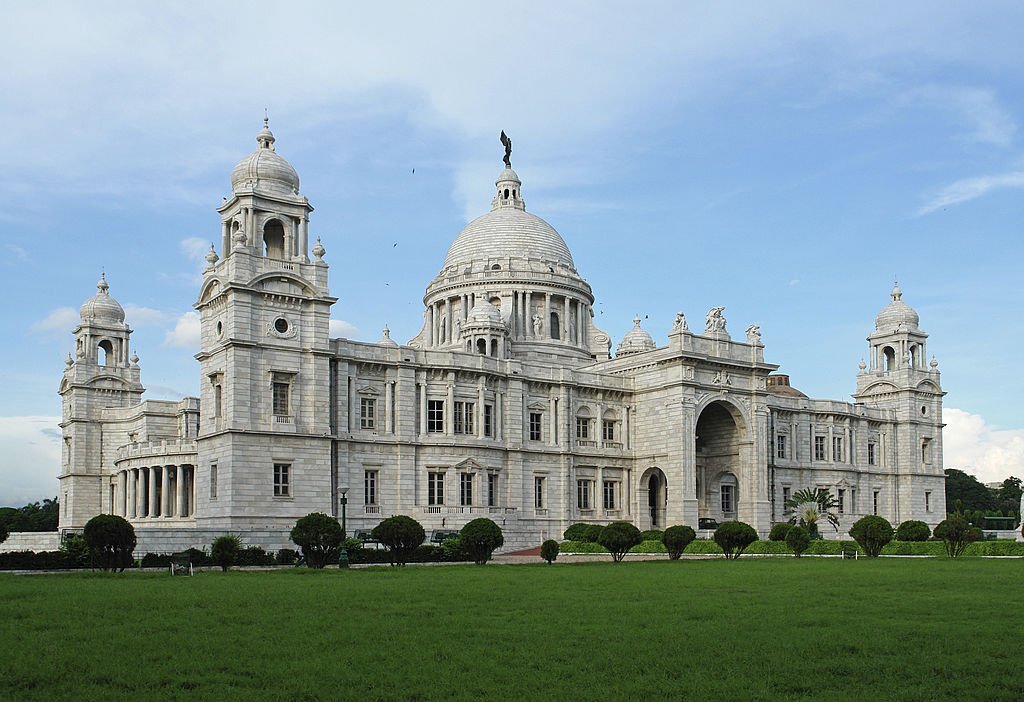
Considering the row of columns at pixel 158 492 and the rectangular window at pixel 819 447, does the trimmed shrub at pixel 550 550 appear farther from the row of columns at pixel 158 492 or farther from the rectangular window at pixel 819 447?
the rectangular window at pixel 819 447

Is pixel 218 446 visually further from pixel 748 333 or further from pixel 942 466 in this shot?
pixel 942 466

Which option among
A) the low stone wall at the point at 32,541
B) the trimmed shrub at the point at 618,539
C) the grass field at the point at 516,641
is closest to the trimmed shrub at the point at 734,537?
the trimmed shrub at the point at 618,539

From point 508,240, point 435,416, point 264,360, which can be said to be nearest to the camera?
point 264,360

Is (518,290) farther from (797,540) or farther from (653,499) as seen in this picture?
(797,540)

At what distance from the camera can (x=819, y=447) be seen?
279ft

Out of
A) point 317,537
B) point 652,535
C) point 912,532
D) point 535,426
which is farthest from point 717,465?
point 317,537

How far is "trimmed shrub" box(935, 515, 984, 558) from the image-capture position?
4734 cm

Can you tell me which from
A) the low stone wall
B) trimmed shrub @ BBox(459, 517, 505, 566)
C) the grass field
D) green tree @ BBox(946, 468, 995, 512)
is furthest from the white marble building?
green tree @ BBox(946, 468, 995, 512)

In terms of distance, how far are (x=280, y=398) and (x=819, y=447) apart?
4645cm

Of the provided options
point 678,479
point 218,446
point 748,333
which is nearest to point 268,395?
point 218,446

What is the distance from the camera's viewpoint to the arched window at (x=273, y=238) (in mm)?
60287

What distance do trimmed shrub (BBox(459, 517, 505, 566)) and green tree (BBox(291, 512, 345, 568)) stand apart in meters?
5.67

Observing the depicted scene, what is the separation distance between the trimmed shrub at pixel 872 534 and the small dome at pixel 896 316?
44736 mm

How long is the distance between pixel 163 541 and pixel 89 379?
39.7 m
